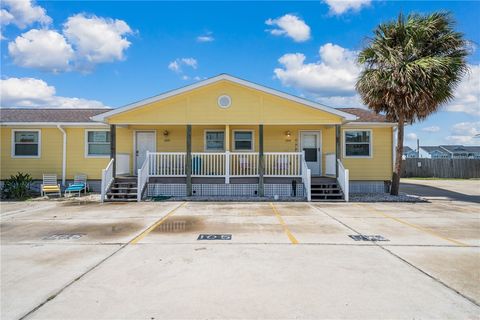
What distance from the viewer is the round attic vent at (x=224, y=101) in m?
12.9

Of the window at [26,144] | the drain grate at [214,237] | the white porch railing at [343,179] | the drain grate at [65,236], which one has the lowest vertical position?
the drain grate at [65,236]

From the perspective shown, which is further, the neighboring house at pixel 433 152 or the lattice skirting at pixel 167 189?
the neighboring house at pixel 433 152

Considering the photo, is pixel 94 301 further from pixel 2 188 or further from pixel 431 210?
pixel 2 188

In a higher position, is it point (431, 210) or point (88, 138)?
point (88, 138)

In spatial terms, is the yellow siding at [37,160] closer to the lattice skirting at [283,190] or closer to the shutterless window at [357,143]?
the lattice skirting at [283,190]

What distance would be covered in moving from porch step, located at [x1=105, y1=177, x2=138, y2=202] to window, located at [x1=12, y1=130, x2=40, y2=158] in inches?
199

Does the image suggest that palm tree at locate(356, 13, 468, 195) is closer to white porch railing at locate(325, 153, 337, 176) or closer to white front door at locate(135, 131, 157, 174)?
white porch railing at locate(325, 153, 337, 176)

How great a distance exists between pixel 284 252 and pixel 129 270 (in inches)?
102

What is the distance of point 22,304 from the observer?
3.56 meters

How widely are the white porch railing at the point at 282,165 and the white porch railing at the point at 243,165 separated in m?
0.52

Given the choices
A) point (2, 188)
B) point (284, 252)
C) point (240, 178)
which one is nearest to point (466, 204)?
point (240, 178)

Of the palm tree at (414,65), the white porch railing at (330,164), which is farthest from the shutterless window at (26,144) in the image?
the palm tree at (414,65)

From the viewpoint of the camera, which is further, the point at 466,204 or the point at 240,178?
the point at 240,178

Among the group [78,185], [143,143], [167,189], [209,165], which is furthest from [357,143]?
[78,185]
